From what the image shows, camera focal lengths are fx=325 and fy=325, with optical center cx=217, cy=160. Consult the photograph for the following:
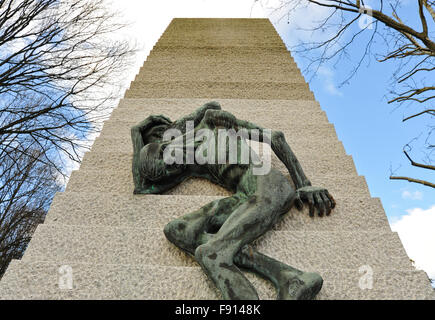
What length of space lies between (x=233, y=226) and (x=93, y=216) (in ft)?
3.50

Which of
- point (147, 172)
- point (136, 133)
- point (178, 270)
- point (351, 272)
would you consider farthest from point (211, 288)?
point (136, 133)

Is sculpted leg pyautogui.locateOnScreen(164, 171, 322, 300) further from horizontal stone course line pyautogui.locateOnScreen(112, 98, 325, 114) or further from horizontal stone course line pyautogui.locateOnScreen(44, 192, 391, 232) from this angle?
horizontal stone course line pyautogui.locateOnScreen(112, 98, 325, 114)

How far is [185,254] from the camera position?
6.17 feet

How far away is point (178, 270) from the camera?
1688mm

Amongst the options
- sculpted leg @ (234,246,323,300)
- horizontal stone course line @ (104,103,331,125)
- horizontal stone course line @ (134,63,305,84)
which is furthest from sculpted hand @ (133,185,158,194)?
horizontal stone course line @ (134,63,305,84)

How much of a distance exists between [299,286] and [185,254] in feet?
2.25

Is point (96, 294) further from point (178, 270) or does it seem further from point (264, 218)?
point (264, 218)

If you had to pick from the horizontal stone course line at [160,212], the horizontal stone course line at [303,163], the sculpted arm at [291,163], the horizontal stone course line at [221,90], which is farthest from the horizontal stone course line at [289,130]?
the horizontal stone course line at [160,212]

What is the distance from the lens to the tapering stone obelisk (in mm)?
1616

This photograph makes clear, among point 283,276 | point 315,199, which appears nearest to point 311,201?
point 315,199

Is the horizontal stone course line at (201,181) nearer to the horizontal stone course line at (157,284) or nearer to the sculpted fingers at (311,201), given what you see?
the sculpted fingers at (311,201)

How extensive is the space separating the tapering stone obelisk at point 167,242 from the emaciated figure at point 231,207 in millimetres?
109

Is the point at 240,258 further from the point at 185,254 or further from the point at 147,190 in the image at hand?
the point at 147,190
